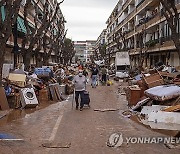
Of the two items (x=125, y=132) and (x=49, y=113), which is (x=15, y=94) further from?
(x=125, y=132)

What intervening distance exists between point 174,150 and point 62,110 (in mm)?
8135

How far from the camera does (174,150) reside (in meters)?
8.35

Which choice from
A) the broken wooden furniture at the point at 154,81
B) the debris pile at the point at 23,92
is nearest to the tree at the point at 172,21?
the broken wooden furniture at the point at 154,81

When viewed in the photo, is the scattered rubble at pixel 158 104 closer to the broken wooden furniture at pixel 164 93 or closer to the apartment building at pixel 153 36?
the broken wooden furniture at pixel 164 93

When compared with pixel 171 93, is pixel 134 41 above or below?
above

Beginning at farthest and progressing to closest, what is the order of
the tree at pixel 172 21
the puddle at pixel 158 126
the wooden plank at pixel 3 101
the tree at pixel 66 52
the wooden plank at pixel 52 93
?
the tree at pixel 66 52, the tree at pixel 172 21, the wooden plank at pixel 52 93, the wooden plank at pixel 3 101, the puddle at pixel 158 126

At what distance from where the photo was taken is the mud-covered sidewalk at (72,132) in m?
8.46

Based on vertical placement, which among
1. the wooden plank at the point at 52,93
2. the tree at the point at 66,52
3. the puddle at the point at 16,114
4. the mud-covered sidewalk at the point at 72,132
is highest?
the tree at the point at 66,52

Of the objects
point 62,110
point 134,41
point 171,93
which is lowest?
point 62,110

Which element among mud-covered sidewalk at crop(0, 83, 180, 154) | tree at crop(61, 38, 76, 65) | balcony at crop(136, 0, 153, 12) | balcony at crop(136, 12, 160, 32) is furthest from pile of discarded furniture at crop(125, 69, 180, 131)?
tree at crop(61, 38, 76, 65)

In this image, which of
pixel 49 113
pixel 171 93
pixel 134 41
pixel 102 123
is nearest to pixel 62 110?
pixel 49 113

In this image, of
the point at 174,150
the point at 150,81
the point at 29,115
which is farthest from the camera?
the point at 150,81

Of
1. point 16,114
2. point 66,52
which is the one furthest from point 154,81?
point 66,52

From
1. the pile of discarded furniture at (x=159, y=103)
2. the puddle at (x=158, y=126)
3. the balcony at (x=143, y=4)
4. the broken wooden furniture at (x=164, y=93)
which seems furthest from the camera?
the balcony at (x=143, y=4)
